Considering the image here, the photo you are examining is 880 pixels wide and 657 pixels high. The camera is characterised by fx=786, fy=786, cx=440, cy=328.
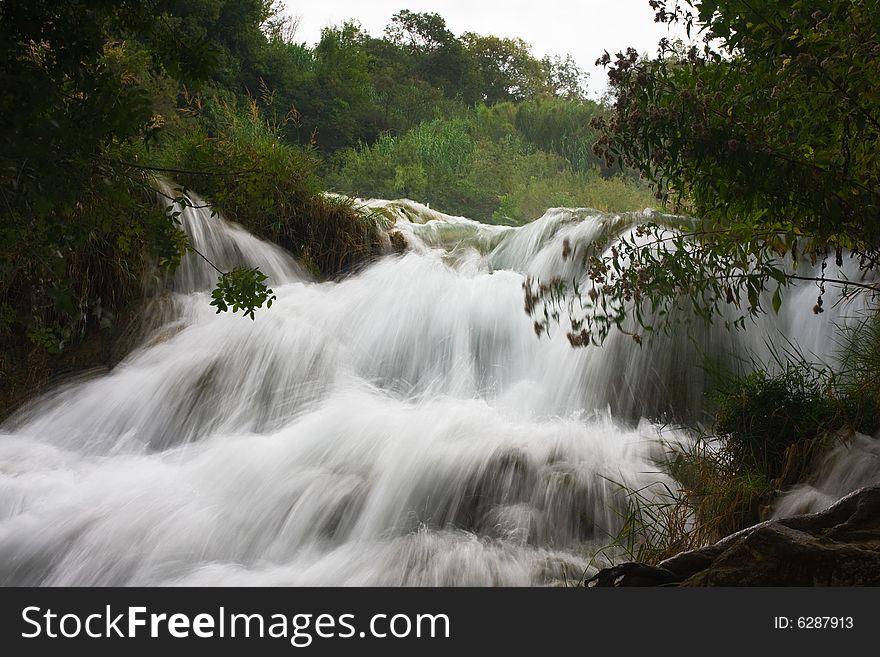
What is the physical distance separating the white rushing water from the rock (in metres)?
0.79

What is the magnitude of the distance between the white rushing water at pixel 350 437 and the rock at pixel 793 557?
0.79m

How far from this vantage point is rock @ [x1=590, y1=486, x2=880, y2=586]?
7.18 feet

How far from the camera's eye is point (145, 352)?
5582 millimetres

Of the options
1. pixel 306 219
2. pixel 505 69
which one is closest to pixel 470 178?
pixel 306 219

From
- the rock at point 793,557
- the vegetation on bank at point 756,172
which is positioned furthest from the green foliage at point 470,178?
the rock at point 793,557

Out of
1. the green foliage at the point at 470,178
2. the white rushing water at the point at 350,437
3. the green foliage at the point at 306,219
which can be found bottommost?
the white rushing water at the point at 350,437

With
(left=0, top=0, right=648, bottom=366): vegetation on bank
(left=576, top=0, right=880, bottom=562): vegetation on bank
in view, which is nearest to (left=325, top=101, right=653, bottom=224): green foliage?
(left=0, top=0, right=648, bottom=366): vegetation on bank

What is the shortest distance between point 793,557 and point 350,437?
2.64 m

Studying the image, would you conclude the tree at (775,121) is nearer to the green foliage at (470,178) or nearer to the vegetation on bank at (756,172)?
the vegetation on bank at (756,172)

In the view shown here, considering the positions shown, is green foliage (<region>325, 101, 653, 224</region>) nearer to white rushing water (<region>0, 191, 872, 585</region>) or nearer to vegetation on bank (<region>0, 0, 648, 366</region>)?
vegetation on bank (<region>0, 0, 648, 366</region>)

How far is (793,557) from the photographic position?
2.25 metres

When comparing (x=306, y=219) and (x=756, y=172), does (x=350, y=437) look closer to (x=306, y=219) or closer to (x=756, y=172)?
(x=756, y=172)

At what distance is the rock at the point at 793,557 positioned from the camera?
219 cm
